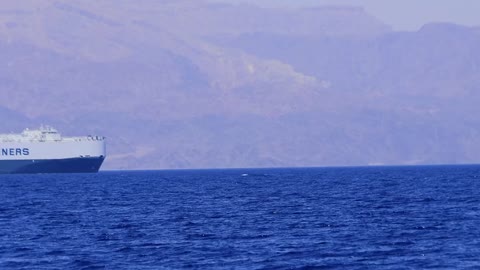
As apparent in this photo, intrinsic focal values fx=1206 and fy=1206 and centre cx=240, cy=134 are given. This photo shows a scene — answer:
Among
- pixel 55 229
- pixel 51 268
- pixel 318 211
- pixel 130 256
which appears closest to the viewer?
pixel 51 268

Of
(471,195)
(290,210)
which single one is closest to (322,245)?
(290,210)

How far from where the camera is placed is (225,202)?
10038 cm

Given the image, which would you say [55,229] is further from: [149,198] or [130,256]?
[149,198]

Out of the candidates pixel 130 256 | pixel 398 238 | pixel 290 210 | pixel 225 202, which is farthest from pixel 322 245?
pixel 225 202

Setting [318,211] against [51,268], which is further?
[318,211]

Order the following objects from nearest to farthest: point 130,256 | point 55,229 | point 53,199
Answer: point 130,256 < point 55,229 < point 53,199

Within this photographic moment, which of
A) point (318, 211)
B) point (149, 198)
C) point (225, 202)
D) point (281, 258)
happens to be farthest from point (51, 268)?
point (149, 198)

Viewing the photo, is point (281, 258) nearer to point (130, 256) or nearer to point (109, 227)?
point (130, 256)

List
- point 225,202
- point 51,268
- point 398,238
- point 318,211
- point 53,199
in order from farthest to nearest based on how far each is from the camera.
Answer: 1. point 53,199
2. point 225,202
3. point 318,211
4. point 398,238
5. point 51,268

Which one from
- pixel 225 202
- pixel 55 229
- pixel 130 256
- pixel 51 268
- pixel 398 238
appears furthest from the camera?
pixel 225 202

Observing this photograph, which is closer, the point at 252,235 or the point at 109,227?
the point at 252,235

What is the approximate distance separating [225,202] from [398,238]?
126 feet

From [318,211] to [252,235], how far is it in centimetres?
1882

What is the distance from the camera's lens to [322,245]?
61031 millimetres
